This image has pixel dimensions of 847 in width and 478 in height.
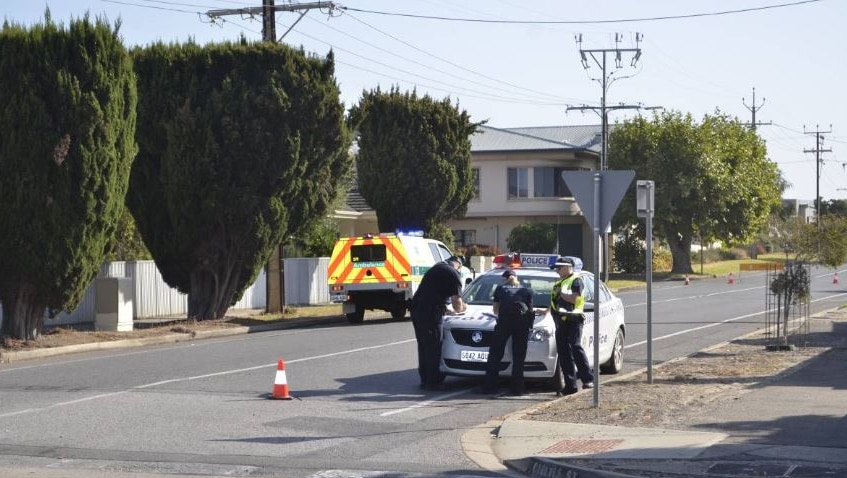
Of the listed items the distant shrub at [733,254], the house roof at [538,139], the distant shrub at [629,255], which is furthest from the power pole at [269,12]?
the distant shrub at [733,254]

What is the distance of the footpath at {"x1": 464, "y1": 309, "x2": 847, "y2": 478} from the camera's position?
9.79m

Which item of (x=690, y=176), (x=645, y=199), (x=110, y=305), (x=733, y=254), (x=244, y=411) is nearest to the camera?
A: (x=244, y=411)

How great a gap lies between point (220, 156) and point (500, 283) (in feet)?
39.8

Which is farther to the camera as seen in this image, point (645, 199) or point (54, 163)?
point (54, 163)

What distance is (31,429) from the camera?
1227 cm

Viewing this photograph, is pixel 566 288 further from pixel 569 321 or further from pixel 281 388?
pixel 281 388

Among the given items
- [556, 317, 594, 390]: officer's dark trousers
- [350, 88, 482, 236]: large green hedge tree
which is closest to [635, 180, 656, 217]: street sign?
[556, 317, 594, 390]: officer's dark trousers

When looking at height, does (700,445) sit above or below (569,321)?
below

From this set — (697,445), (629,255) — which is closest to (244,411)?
(697,445)

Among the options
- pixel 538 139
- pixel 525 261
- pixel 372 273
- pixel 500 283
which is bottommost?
pixel 372 273

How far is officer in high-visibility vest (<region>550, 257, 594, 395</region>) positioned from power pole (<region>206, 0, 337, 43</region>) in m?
15.8

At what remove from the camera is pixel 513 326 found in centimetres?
1510

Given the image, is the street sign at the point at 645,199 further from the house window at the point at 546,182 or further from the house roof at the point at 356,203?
the house window at the point at 546,182

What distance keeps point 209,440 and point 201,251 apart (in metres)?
16.7
